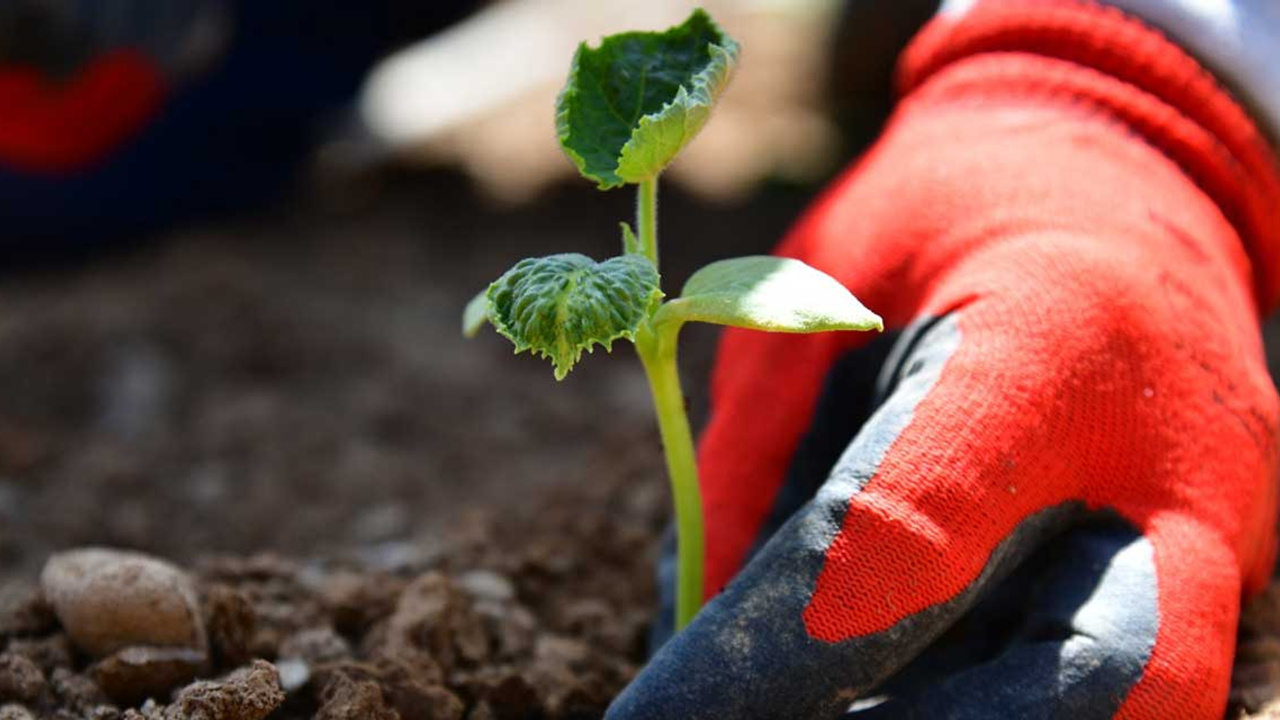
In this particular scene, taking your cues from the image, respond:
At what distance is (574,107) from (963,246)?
1.10 ft

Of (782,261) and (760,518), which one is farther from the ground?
(782,261)

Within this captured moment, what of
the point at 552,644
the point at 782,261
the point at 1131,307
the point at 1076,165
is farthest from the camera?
the point at 552,644

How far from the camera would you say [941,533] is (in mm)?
876

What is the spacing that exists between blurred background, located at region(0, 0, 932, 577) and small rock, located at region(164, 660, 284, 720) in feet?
1.66

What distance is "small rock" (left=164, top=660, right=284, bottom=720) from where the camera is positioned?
93cm

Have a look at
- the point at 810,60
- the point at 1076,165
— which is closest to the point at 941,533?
the point at 1076,165

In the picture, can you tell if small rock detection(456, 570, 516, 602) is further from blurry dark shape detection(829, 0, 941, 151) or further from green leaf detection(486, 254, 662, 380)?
blurry dark shape detection(829, 0, 941, 151)

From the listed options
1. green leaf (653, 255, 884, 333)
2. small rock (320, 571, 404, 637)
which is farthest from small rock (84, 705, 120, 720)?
green leaf (653, 255, 884, 333)

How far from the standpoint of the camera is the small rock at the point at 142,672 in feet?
3.30

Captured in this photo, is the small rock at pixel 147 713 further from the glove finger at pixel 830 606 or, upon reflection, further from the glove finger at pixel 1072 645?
the glove finger at pixel 1072 645

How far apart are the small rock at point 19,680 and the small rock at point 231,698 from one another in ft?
0.39

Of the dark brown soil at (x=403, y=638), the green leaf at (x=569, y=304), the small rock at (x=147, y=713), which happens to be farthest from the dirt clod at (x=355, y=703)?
the green leaf at (x=569, y=304)

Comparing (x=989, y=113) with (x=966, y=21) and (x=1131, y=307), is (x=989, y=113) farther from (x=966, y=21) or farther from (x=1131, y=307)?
(x=1131, y=307)

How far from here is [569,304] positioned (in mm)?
785
